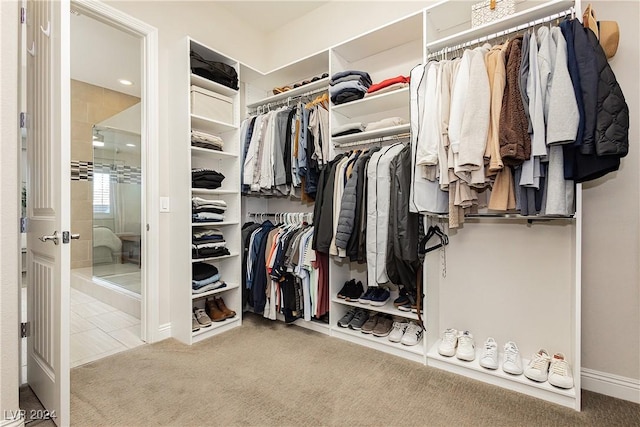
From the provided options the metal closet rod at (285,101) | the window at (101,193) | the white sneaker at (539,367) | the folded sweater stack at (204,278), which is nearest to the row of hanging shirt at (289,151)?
the metal closet rod at (285,101)

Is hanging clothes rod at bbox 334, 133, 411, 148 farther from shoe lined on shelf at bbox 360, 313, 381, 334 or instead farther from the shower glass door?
the shower glass door

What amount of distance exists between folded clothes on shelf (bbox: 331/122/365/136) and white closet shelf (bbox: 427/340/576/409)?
1606 millimetres

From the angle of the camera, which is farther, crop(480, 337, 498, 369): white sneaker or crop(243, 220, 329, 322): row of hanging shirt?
crop(243, 220, 329, 322): row of hanging shirt

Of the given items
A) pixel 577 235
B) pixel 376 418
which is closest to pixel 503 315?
pixel 577 235

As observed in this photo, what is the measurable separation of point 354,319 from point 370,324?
13cm

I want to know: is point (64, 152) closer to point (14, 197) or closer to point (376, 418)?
point (14, 197)

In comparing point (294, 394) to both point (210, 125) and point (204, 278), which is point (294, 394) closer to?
point (204, 278)

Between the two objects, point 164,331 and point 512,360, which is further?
point 164,331

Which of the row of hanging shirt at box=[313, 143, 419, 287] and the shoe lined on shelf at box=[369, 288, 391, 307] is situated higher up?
the row of hanging shirt at box=[313, 143, 419, 287]

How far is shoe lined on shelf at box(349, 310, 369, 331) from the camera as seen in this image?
7.75ft

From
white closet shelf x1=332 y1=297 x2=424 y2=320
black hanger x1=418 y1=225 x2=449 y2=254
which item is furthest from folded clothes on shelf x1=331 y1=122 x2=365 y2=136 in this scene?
white closet shelf x1=332 y1=297 x2=424 y2=320

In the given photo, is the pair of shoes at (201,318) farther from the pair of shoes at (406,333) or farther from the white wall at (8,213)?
the pair of shoes at (406,333)

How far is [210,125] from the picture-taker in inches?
105

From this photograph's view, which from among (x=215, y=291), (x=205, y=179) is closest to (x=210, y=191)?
(x=205, y=179)
